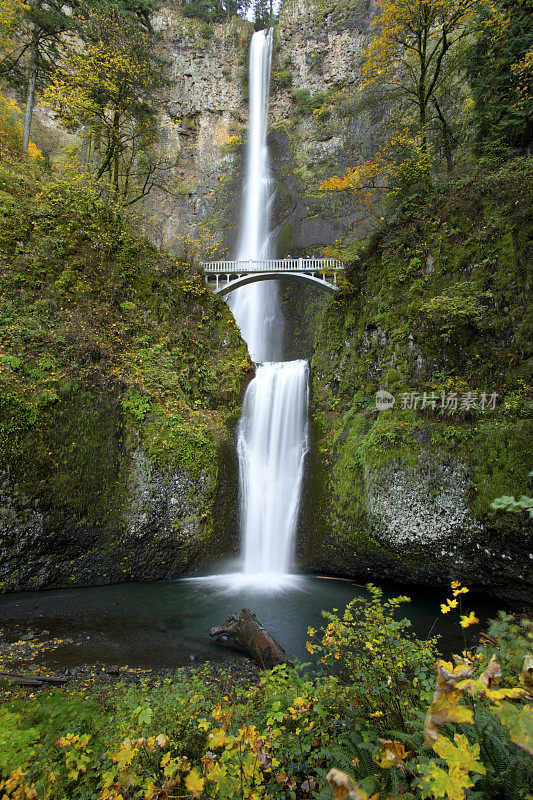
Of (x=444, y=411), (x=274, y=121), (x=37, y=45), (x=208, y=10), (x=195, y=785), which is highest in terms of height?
(x=208, y=10)

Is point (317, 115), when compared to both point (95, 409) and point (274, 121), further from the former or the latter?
point (95, 409)

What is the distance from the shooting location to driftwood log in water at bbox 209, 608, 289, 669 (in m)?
4.77

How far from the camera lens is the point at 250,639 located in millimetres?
5121

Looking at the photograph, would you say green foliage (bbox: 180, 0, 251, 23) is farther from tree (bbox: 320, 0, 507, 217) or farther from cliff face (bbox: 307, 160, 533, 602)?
cliff face (bbox: 307, 160, 533, 602)

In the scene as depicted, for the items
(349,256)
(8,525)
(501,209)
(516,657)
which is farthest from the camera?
(349,256)

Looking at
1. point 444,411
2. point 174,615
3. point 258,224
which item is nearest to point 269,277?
point 258,224

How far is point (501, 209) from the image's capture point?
7379mm

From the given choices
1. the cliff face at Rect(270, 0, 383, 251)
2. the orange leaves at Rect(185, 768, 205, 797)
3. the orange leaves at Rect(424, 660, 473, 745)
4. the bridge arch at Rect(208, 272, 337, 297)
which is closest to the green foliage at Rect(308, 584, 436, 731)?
the orange leaves at Rect(424, 660, 473, 745)

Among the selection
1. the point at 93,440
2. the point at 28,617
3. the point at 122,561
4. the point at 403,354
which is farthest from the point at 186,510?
the point at 403,354

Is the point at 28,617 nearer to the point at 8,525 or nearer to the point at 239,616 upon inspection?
the point at 8,525

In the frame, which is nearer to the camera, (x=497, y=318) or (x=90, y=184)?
(x=497, y=318)

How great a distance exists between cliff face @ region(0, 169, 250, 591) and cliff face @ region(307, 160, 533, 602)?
3581 mm

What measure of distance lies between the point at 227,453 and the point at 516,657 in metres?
8.08

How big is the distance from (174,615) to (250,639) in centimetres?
193
